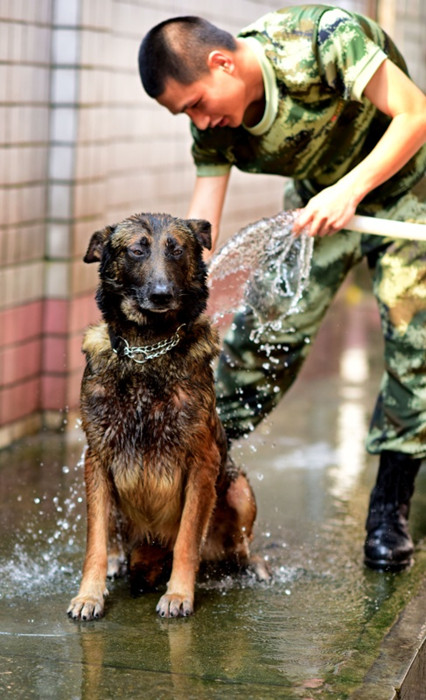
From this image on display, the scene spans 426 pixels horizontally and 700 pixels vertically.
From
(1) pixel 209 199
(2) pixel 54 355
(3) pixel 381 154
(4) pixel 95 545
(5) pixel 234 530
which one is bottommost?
(2) pixel 54 355

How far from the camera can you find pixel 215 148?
4359 millimetres

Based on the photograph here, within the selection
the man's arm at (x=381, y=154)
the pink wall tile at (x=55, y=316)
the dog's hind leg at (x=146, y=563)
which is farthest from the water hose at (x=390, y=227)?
the pink wall tile at (x=55, y=316)

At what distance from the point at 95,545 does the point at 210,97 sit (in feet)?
5.18

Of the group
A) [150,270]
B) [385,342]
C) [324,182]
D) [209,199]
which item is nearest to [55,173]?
[209,199]

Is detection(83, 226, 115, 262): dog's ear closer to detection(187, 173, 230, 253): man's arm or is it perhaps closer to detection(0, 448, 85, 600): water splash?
detection(187, 173, 230, 253): man's arm

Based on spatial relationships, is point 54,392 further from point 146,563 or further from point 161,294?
point 161,294

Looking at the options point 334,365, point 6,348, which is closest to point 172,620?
point 6,348

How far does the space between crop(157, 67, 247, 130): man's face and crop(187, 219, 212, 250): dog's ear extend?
446 mm

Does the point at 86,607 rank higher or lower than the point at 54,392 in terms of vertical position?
higher

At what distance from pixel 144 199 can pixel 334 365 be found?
1948 millimetres

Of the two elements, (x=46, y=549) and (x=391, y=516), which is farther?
(x=391, y=516)

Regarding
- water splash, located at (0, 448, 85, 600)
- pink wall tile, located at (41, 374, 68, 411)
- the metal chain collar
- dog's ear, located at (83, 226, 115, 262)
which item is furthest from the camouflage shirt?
pink wall tile, located at (41, 374, 68, 411)

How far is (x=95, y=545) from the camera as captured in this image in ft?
12.0

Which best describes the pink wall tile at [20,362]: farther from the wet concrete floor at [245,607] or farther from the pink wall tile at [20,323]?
the wet concrete floor at [245,607]
